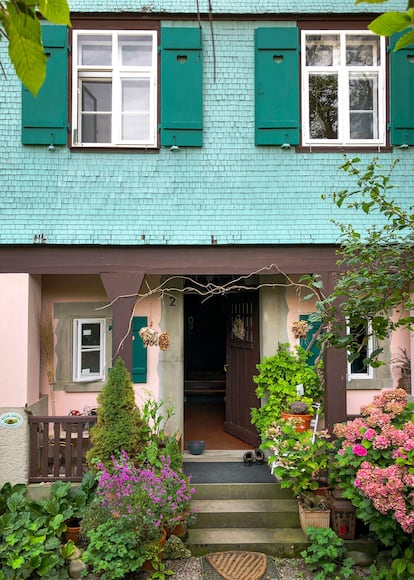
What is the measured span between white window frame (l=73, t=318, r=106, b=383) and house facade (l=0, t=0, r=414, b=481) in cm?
46

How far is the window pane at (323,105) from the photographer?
22.0 ft

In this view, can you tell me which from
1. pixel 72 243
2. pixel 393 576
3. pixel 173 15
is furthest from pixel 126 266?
pixel 393 576

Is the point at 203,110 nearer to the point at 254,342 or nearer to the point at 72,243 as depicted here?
the point at 72,243

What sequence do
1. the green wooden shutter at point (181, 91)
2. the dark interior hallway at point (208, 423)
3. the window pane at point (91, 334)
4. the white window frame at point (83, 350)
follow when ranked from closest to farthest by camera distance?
the green wooden shutter at point (181, 91) < the white window frame at point (83, 350) < the window pane at point (91, 334) < the dark interior hallway at point (208, 423)

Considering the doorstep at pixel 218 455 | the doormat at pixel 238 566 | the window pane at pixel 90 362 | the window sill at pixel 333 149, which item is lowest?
the doormat at pixel 238 566

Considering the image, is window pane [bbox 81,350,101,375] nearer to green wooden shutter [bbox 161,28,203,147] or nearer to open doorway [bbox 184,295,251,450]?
open doorway [bbox 184,295,251,450]

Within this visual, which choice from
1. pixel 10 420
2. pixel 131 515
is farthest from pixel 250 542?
pixel 10 420

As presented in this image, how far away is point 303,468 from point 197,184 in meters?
3.51

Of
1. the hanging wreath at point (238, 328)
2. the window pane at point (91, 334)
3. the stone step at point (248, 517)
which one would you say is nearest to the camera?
the stone step at point (248, 517)

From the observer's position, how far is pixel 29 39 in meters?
1.26

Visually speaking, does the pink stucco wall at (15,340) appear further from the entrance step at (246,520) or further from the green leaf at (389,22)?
the green leaf at (389,22)

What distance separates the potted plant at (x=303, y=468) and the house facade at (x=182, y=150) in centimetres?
93

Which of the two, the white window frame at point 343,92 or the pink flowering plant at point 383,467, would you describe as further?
the white window frame at point 343,92

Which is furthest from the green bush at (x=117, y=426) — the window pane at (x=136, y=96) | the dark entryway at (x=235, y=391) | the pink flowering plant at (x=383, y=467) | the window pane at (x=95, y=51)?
the window pane at (x=95, y=51)
